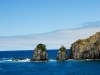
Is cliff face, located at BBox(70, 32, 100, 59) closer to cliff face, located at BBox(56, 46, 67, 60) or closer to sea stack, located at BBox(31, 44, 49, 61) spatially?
cliff face, located at BBox(56, 46, 67, 60)

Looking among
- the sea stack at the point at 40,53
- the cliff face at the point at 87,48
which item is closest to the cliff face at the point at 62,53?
the cliff face at the point at 87,48

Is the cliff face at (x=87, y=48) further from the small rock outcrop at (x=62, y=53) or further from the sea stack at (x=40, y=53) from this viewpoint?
the sea stack at (x=40, y=53)

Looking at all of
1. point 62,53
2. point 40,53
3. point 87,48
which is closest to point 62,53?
point 62,53

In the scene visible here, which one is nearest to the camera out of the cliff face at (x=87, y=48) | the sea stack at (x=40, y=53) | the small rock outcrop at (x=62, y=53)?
the sea stack at (x=40, y=53)

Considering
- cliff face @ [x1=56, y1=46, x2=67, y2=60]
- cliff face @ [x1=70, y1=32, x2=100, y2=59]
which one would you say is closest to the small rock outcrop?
cliff face @ [x1=56, y1=46, x2=67, y2=60]

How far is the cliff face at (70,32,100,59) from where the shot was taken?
599ft

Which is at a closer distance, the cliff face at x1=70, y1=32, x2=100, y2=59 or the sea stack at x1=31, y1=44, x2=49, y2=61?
the sea stack at x1=31, y1=44, x2=49, y2=61

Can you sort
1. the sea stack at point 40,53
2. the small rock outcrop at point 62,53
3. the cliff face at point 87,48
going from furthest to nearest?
the cliff face at point 87,48, the small rock outcrop at point 62,53, the sea stack at point 40,53

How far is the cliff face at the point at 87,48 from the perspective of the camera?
183 meters

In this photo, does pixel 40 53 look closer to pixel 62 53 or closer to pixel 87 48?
pixel 62 53

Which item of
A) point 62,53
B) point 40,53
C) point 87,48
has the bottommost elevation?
point 62,53

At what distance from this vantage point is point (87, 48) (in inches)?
7283

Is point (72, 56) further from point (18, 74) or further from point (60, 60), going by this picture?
point (18, 74)

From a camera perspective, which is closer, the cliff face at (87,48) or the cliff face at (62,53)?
the cliff face at (62,53)
